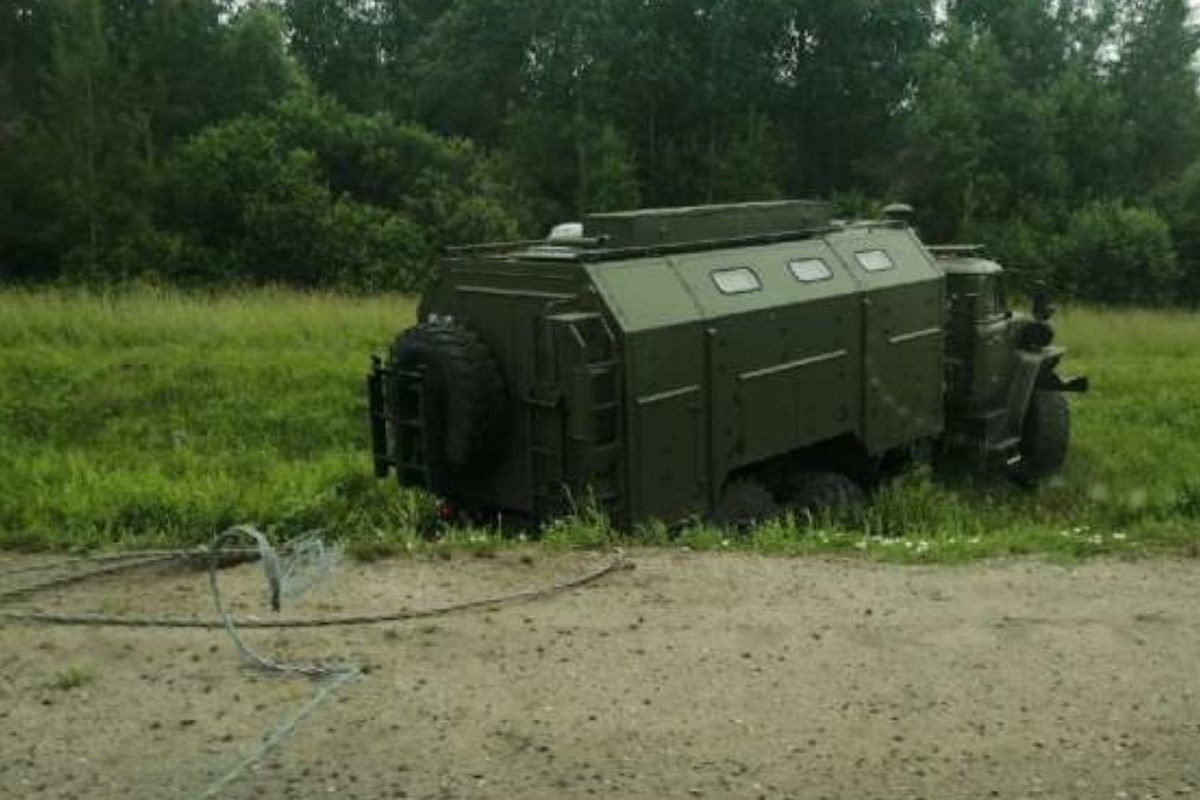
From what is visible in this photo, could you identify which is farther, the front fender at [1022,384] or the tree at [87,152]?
the tree at [87,152]

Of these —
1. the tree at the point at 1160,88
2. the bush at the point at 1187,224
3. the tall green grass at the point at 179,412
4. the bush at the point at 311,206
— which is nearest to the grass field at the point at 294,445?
the tall green grass at the point at 179,412

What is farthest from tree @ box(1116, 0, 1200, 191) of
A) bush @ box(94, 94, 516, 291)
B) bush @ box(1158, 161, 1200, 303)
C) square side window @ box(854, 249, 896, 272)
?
square side window @ box(854, 249, 896, 272)

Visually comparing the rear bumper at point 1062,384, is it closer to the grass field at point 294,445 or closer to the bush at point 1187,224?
the grass field at point 294,445

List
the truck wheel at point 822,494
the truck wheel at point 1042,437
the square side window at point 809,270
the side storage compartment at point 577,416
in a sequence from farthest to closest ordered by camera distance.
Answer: the truck wheel at point 1042,437
the truck wheel at point 822,494
the square side window at point 809,270
the side storage compartment at point 577,416

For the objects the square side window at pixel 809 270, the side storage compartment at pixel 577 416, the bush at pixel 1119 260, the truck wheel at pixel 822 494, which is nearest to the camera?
the side storage compartment at pixel 577 416

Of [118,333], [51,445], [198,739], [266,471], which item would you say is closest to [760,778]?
[198,739]

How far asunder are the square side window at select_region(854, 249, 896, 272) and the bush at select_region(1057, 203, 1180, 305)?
23353mm

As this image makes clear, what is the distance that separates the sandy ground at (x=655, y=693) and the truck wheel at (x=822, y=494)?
3238 mm

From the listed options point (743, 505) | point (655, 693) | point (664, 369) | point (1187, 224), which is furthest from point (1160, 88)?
point (655, 693)

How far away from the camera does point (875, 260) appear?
1042 cm

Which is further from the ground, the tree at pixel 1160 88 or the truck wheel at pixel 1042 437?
the tree at pixel 1160 88

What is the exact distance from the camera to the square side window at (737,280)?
8898 mm

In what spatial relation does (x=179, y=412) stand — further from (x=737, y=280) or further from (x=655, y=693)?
(x=655, y=693)

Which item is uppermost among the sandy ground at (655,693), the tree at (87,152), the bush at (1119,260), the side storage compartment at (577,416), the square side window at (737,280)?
the tree at (87,152)
